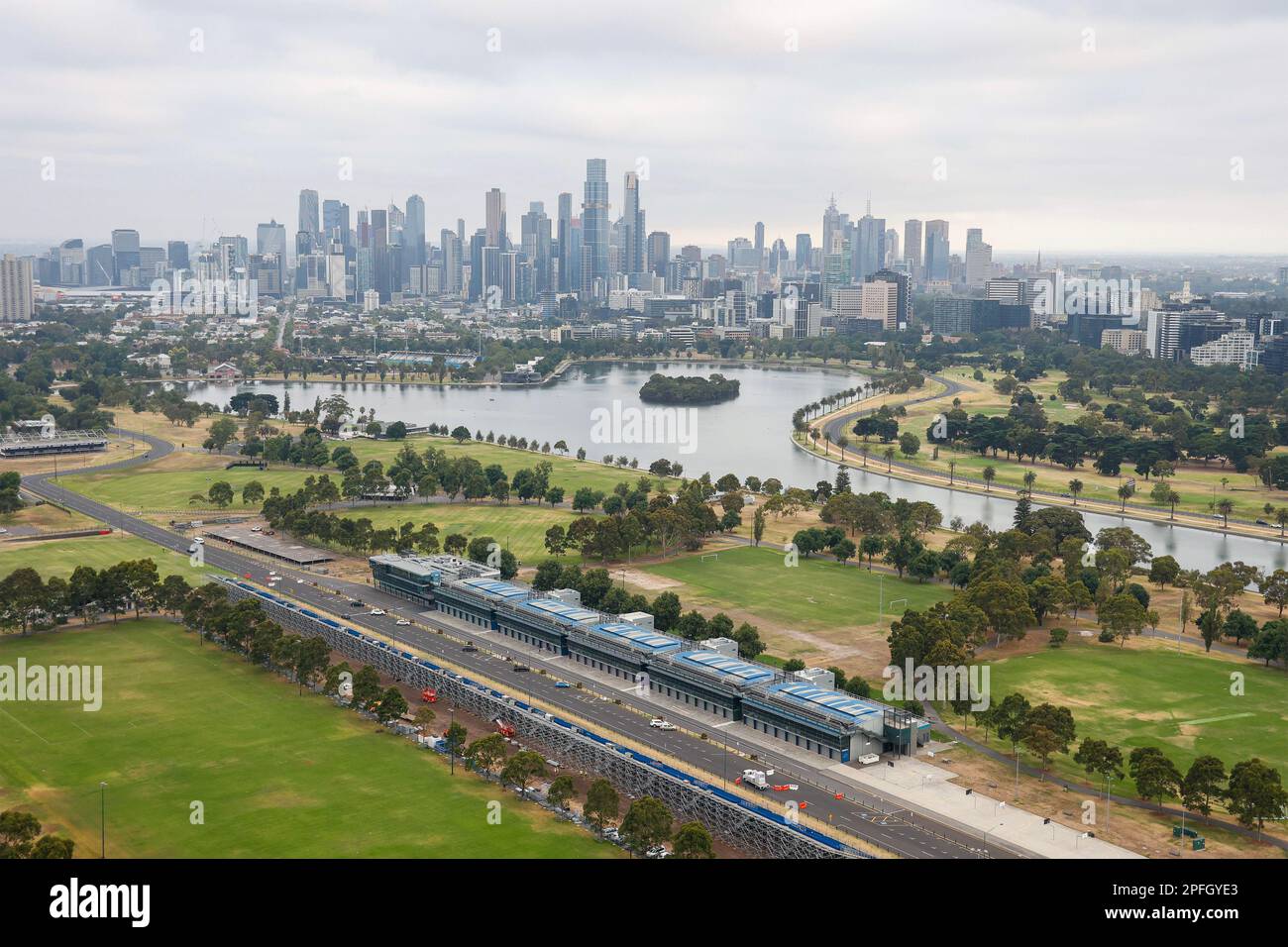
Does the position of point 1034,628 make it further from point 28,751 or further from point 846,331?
point 846,331

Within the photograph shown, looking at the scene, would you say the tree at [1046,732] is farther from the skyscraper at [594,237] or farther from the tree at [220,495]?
the skyscraper at [594,237]

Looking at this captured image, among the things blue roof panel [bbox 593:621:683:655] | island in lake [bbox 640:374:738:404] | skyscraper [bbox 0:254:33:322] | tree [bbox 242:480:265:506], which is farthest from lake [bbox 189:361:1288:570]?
skyscraper [bbox 0:254:33:322]

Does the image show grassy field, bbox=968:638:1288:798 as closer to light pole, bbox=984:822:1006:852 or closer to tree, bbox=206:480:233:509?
light pole, bbox=984:822:1006:852

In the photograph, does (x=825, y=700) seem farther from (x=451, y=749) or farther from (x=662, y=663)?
(x=451, y=749)

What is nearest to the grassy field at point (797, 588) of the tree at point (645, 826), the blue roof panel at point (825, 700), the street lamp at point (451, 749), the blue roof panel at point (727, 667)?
the blue roof panel at point (727, 667)

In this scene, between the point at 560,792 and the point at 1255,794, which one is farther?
the point at 560,792

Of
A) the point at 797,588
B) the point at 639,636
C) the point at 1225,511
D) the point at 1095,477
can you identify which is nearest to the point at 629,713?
the point at 639,636

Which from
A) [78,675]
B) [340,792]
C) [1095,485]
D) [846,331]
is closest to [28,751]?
[78,675]
